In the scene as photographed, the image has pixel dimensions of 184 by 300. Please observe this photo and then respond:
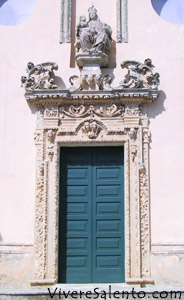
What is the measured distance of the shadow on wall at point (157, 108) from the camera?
423 inches

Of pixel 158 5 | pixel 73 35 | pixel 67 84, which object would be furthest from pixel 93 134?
pixel 158 5

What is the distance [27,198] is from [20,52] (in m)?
2.97

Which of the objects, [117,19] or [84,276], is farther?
[117,19]

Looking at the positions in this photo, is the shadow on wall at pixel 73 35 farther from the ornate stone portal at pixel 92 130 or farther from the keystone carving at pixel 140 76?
the keystone carving at pixel 140 76

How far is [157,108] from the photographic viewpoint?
10.8m

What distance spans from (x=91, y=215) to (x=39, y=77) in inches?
114

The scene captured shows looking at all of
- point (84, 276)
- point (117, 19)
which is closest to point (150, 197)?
point (84, 276)

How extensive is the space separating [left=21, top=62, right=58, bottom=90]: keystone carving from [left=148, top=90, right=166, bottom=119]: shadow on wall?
1.92 meters

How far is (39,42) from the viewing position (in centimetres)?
1112

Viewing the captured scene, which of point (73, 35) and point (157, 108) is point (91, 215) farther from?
point (73, 35)

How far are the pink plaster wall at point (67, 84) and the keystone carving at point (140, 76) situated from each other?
0.71 ft

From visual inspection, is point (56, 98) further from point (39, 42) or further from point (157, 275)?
point (157, 275)

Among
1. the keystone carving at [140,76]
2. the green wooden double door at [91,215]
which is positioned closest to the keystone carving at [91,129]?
the green wooden double door at [91,215]

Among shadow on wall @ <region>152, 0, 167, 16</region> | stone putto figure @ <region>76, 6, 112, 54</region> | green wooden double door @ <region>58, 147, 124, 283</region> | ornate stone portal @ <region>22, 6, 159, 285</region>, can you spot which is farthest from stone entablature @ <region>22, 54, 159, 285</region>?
shadow on wall @ <region>152, 0, 167, 16</region>
